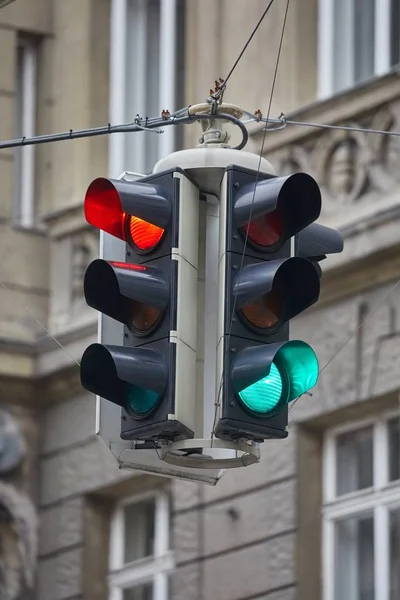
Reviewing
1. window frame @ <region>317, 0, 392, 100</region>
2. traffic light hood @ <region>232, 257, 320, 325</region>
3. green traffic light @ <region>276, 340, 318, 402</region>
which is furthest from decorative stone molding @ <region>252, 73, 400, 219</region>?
green traffic light @ <region>276, 340, 318, 402</region>

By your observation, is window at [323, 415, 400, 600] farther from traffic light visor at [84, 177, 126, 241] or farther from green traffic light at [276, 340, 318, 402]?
green traffic light at [276, 340, 318, 402]

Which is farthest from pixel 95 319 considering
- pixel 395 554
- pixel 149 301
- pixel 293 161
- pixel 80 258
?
pixel 149 301

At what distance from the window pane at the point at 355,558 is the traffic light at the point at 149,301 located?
6322 mm

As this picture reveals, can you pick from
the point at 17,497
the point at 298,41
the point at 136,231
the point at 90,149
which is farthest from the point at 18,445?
the point at 136,231

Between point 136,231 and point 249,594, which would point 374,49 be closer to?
point 249,594

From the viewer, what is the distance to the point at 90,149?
58.0 feet

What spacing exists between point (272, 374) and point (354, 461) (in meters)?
6.79

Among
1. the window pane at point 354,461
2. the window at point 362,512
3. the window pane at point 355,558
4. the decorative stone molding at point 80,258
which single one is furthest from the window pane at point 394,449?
the decorative stone molding at point 80,258

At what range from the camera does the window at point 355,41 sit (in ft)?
49.2

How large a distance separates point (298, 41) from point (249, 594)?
4.01 m

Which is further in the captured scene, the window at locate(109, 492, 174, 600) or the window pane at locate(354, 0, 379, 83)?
the window at locate(109, 492, 174, 600)

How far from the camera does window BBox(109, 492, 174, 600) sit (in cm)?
1592

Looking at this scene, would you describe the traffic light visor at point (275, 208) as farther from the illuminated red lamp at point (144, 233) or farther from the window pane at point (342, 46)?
the window pane at point (342, 46)

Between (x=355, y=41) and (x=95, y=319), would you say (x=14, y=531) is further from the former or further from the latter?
(x=355, y=41)
